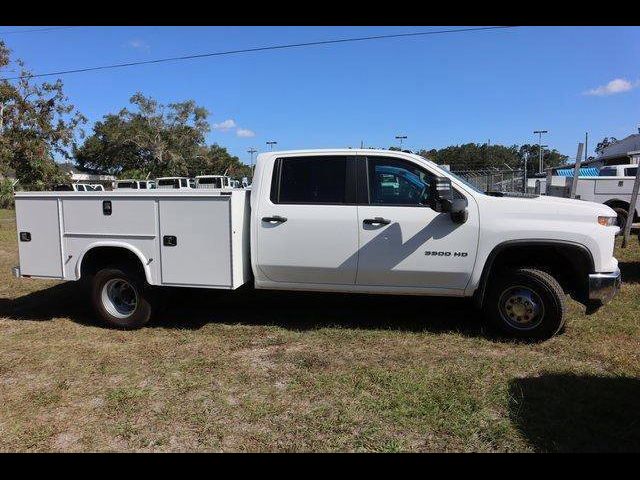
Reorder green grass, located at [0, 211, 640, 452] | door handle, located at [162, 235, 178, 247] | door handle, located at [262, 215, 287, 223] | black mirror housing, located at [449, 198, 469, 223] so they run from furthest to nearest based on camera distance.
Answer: door handle, located at [162, 235, 178, 247] < door handle, located at [262, 215, 287, 223] < black mirror housing, located at [449, 198, 469, 223] < green grass, located at [0, 211, 640, 452]

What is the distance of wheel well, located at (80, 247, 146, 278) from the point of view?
19.5 ft

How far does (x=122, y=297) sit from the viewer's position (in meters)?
6.12

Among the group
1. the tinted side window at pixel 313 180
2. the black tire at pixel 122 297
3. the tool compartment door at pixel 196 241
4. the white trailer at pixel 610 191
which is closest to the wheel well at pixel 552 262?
the tinted side window at pixel 313 180

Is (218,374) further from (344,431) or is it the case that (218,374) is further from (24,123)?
(24,123)

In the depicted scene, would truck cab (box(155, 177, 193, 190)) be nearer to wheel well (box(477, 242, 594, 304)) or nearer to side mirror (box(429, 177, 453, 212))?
side mirror (box(429, 177, 453, 212))

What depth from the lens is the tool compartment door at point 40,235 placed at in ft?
19.6

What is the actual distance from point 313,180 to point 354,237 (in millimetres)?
778

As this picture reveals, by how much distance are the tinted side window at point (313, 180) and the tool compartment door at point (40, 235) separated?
2663 mm

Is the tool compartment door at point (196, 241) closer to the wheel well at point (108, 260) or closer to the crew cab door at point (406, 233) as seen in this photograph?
the wheel well at point (108, 260)

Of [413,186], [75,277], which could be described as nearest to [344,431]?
[413,186]

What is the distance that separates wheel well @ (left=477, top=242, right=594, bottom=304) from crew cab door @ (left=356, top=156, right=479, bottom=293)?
0.93 ft

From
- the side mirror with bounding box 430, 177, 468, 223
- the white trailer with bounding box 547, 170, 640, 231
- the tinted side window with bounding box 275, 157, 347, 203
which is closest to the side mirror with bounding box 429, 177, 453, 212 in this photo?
the side mirror with bounding box 430, 177, 468, 223

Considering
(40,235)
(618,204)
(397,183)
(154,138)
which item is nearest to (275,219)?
(397,183)

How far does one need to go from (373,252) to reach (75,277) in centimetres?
345
